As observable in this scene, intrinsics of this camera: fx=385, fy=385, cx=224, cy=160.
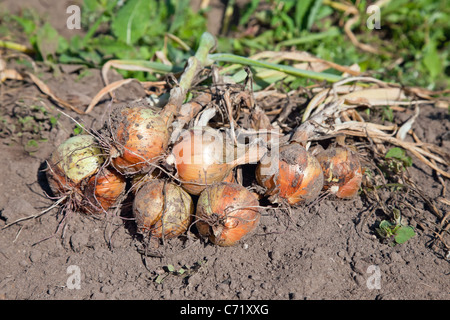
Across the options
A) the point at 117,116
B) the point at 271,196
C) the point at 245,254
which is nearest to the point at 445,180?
the point at 271,196

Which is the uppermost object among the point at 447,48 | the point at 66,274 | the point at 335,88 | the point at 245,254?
the point at 447,48

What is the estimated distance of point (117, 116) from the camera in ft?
7.36

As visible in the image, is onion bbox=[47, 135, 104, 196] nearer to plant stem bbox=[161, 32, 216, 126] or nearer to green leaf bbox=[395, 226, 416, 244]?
plant stem bbox=[161, 32, 216, 126]

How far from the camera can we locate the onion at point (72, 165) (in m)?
2.31

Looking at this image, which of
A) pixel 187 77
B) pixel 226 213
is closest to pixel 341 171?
pixel 226 213

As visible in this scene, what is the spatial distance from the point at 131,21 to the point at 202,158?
2.35 meters

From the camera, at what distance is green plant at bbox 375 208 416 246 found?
230cm

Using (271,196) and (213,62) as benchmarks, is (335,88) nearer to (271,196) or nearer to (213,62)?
(213,62)

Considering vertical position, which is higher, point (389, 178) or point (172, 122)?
point (172, 122)

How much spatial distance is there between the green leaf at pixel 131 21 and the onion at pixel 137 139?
187cm

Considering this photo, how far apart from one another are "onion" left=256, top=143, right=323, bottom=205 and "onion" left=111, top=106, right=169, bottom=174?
63 centimetres

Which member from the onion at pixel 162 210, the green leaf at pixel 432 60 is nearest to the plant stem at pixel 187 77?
the onion at pixel 162 210

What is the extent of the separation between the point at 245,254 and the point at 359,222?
775 millimetres

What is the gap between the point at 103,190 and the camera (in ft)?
7.66
